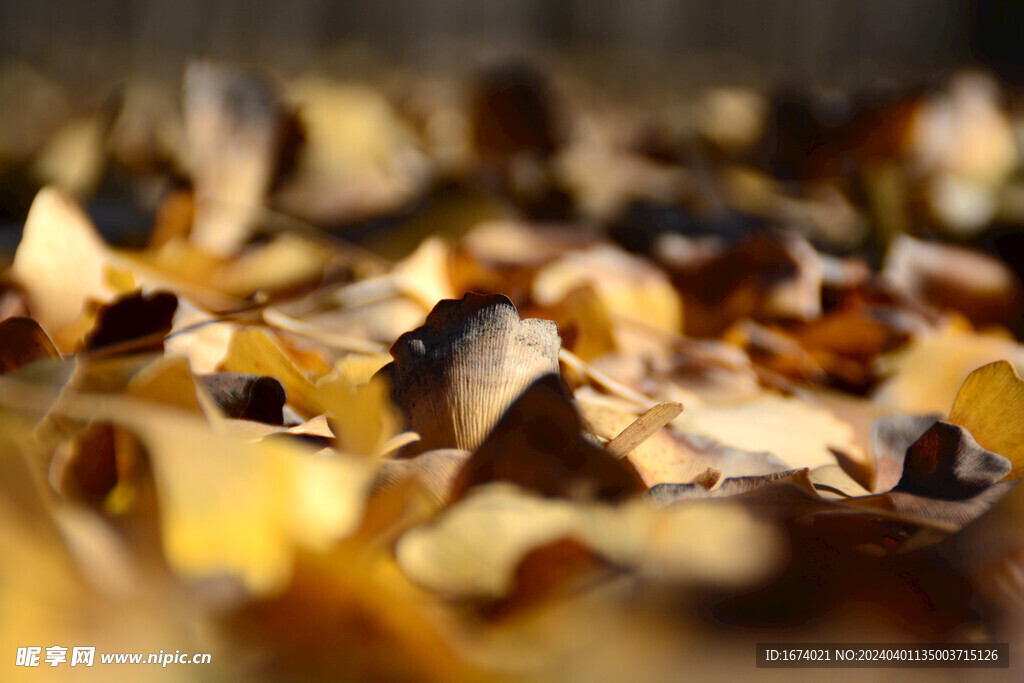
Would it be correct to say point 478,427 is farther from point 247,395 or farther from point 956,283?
point 956,283

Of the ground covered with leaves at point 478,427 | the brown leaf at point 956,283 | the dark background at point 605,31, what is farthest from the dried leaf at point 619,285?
the dark background at point 605,31

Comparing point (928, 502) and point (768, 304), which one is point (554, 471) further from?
point (768, 304)

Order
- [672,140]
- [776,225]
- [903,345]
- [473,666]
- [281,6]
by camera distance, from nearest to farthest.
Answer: [473,666]
[903,345]
[776,225]
[672,140]
[281,6]

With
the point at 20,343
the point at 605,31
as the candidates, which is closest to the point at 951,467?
the point at 20,343

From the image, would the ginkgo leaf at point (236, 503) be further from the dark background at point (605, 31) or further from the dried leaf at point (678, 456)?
the dark background at point (605, 31)

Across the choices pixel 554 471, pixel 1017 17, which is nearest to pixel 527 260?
pixel 554 471
